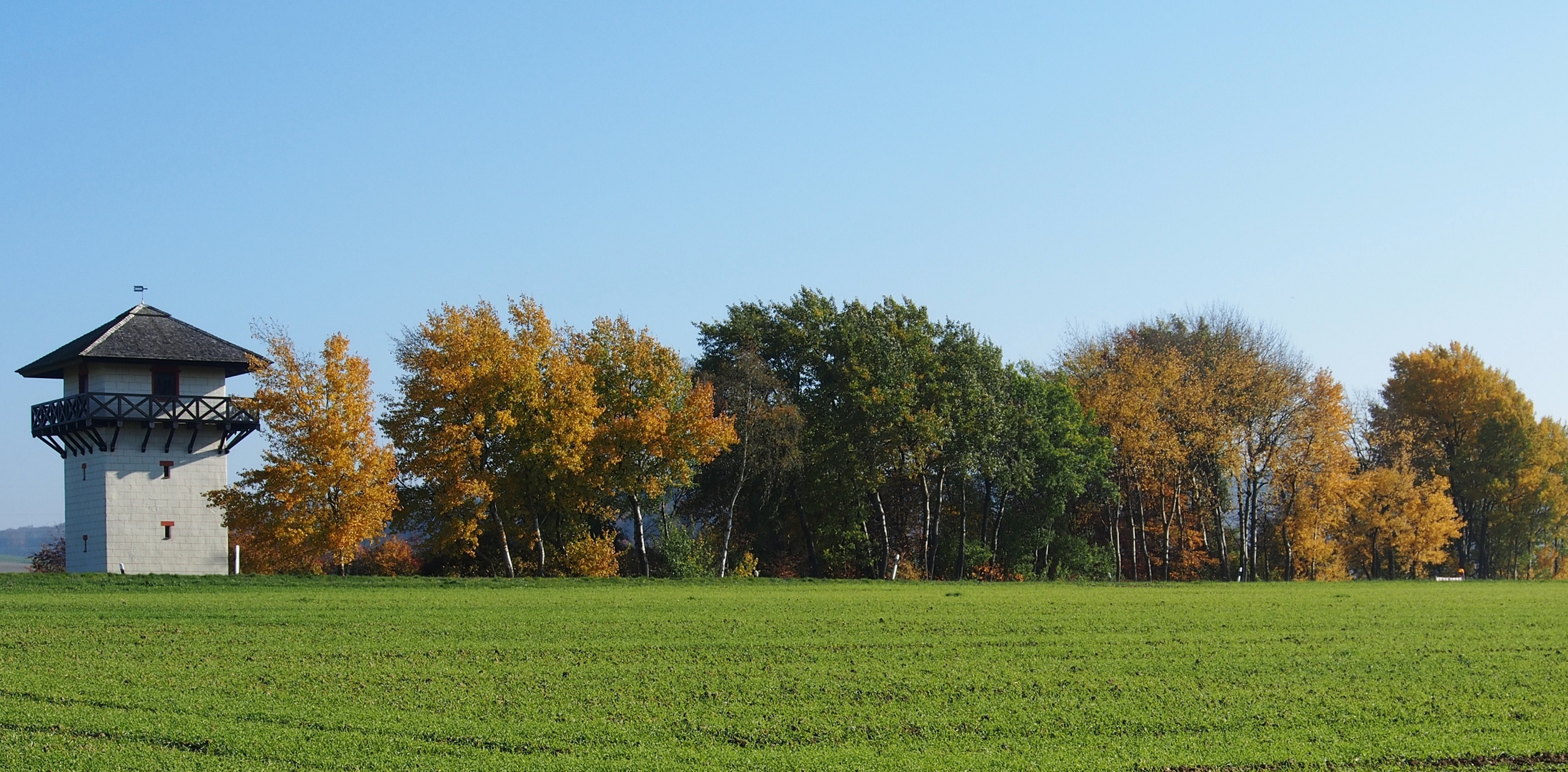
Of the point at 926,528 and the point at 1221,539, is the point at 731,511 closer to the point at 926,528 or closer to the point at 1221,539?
the point at 926,528

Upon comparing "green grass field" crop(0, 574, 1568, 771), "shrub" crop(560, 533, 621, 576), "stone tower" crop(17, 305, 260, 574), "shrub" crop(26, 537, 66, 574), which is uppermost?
"stone tower" crop(17, 305, 260, 574)

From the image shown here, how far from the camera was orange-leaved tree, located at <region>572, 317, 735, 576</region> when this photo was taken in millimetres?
51312

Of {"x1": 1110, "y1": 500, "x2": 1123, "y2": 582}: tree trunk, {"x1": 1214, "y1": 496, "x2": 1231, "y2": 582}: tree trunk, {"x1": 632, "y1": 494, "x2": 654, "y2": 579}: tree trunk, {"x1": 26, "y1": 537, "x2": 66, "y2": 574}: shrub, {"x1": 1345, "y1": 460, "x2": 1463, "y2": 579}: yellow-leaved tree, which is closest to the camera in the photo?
{"x1": 632, "y1": 494, "x2": 654, "y2": 579}: tree trunk

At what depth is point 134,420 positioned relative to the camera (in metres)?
49.0

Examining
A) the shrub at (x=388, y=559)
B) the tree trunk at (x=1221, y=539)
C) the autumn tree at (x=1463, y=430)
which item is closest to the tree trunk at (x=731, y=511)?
the shrub at (x=388, y=559)

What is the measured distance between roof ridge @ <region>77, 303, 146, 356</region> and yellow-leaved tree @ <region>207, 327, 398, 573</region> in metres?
7.47

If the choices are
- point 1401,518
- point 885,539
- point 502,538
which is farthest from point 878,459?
point 1401,518

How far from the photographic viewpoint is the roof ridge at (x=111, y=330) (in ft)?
161

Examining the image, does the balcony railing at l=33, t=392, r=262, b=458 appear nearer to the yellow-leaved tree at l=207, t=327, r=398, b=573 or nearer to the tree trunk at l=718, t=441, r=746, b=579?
the yellow-leaved tree at l=207, t=327, r=398, b=573

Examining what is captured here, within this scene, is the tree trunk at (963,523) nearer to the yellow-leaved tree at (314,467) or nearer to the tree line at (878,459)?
the tree line at (878,459)

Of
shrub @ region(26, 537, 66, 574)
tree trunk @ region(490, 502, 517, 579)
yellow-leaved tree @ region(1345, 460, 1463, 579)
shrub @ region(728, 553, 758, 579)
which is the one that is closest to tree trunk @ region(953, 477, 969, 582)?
shrub @ region(728, 553, 758, 579)

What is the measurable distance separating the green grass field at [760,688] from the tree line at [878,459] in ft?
64.4

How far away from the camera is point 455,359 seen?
161 ft

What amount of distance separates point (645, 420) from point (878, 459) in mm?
11972
